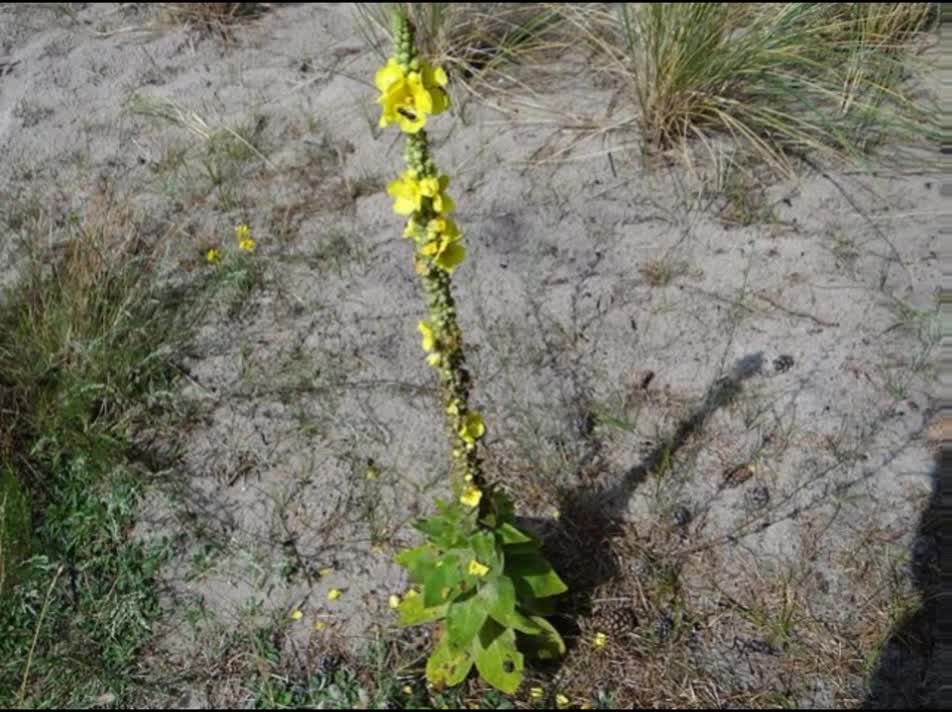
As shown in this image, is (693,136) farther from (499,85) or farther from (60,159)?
(60,159)

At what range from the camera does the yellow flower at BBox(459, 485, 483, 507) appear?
1960 millimetres

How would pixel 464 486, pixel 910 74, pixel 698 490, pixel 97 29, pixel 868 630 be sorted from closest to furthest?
pixel 464 486 → pixel 868 630 → pixel 698 490 → pixel 910 74 → pixel 97 29

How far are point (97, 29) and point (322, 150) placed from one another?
1.32 metres

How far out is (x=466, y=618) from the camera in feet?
6.70

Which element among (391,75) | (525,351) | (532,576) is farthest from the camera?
(525,351)

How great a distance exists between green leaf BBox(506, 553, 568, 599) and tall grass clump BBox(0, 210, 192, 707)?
2.99 ft

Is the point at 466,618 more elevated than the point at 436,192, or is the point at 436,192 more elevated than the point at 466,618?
the point at 436,192

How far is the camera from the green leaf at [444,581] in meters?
2.01

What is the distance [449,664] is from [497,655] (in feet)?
0.38

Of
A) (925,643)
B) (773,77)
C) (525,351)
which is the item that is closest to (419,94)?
(525,351)

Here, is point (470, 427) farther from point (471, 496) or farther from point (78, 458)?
point (78, 458)

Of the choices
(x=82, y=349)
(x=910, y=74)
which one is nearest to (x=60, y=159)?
(x=82, y=349)

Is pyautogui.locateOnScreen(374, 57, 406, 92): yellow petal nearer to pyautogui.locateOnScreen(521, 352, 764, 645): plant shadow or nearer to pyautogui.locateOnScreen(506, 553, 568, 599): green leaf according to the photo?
pyautogui.locateOnScreen(506, 553, 568, 599): green leaf

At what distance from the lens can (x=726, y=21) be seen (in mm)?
3436
